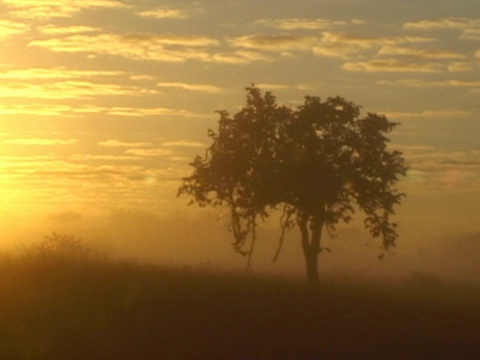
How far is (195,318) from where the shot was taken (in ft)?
84.0

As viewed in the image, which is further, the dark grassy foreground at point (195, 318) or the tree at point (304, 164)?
the tree at point (304, 164)

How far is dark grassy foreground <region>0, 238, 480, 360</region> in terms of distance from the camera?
22.4 m

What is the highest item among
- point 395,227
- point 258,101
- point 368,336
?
point 258,101

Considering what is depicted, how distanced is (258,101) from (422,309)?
58.2 feet

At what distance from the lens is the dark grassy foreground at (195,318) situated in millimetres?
22422

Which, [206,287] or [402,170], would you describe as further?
[402,170]

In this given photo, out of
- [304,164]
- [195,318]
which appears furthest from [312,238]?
[195,318]

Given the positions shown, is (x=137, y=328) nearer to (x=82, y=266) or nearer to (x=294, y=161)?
(x=82, y=266)

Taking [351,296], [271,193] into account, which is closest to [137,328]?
[351,296]

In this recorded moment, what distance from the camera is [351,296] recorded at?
32812mm

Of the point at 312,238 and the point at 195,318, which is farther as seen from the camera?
the point at 312,238

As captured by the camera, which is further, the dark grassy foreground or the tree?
the tree

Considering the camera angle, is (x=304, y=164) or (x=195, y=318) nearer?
(x=195, y=318)

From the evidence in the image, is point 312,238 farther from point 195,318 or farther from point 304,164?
point 195,318
